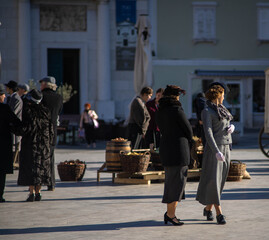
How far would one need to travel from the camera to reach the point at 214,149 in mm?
7777

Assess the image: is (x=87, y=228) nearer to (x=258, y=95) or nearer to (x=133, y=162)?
(x=133, y=162)

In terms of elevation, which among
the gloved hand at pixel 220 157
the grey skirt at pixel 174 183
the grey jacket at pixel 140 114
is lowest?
the grey skirt at pixel 174 183

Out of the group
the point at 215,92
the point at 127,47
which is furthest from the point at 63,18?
the point at 215,92

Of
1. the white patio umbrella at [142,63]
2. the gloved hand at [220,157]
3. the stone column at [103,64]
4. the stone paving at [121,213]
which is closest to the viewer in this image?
the stone paving at [121,213]

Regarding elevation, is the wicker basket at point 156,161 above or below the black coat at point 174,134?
below

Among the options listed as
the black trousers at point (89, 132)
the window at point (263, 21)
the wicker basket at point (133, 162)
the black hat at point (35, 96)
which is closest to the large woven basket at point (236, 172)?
the wicker basket at point (133, 162)

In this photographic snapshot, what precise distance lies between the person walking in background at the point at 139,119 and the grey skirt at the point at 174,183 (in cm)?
499

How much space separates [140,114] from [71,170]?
172 centimetres

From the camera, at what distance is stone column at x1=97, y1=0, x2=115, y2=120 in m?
29.8

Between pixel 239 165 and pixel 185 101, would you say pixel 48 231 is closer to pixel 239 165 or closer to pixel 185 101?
pixel 239 165

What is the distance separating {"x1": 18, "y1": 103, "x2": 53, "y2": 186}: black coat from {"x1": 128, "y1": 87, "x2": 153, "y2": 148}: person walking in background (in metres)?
3.23

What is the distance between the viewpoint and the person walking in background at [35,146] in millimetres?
9695

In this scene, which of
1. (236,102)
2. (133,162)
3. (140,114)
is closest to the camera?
(133,162)

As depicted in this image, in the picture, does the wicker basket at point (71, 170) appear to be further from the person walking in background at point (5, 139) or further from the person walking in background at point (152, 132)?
the person walking in background at point (5, 139)
